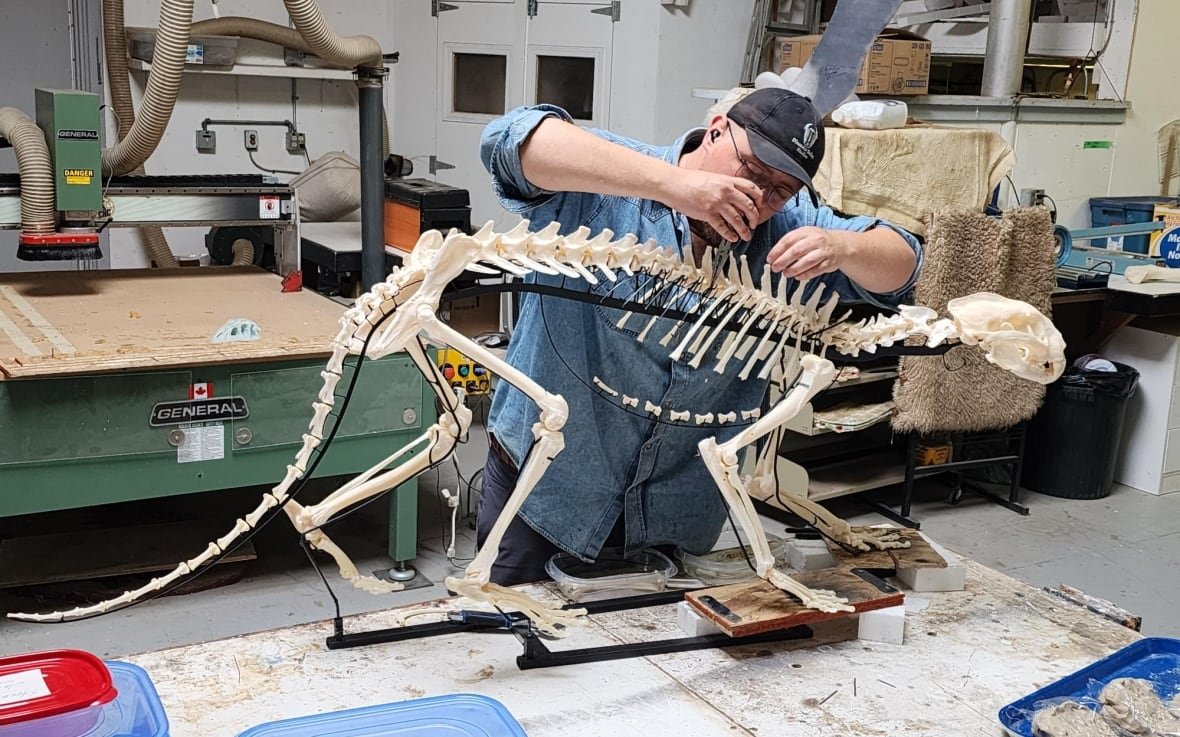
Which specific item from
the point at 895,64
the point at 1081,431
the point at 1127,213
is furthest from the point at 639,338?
the point at 1127,213

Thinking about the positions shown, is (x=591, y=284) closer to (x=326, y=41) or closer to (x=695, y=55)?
(x=326, y=41)

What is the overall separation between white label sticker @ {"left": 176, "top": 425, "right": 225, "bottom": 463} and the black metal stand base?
5.56ft

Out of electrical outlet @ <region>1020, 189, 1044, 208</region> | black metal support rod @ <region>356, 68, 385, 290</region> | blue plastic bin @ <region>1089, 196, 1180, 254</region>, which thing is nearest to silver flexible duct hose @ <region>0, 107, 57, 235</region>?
black metal support rod @ <region>356, 68, 385, 290</region>

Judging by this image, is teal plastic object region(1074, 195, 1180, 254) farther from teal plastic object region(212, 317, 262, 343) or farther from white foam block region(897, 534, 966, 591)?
teal plastic object region(212, 317, 262, 343)

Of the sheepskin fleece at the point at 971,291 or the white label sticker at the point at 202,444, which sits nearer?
the white label sticker at the point at 202,444

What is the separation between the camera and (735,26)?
19.1 ft

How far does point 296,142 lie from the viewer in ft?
22.0

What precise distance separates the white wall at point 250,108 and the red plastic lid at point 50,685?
5078 millimetres

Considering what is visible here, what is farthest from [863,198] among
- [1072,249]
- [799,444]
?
[1072,249]

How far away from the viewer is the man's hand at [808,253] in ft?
6.43

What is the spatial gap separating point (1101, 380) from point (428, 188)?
9.99 ft

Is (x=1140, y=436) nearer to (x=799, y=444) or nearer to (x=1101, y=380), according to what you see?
(x=1101, y=380)

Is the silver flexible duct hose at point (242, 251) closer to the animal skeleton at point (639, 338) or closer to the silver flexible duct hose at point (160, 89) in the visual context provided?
the silver flexible duct hose at point (160, 89)

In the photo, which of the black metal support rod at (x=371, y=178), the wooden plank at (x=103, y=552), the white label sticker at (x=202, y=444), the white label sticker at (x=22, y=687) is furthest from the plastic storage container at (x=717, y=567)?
the black metal support rod at (x=371, y=178)
